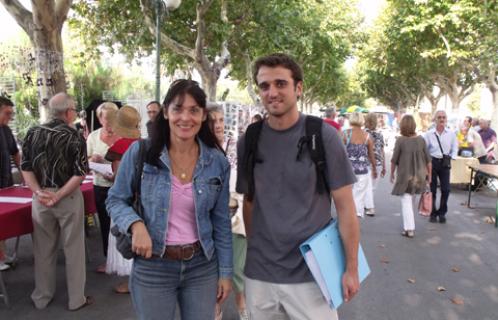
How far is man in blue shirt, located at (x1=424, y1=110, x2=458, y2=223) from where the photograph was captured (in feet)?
24.8

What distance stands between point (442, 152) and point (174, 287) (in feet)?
22.0

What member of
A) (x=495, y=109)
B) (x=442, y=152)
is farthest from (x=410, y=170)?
(x=495, y=109)

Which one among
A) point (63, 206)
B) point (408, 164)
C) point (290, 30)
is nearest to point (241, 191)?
point (63, 206)

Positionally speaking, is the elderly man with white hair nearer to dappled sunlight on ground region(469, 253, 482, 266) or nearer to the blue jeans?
the blue jeans

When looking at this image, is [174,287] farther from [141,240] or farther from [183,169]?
[183,169]

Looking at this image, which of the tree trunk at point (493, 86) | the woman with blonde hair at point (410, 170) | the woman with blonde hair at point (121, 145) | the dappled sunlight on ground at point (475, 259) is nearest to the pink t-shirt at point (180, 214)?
the woman with blonde hair at point (121, 145)

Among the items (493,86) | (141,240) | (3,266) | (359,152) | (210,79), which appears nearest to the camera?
(141,240)

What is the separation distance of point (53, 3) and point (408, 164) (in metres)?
6.86

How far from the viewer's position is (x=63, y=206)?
154 inches

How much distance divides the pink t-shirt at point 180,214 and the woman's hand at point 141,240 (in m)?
0.13

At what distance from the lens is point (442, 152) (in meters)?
7.59

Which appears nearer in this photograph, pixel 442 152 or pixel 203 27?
pixel 442 152

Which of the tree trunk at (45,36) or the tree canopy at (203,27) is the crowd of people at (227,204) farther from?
the tree canopy at (203,27)

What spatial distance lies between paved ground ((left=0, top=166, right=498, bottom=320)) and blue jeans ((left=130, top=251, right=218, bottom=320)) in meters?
1.86
